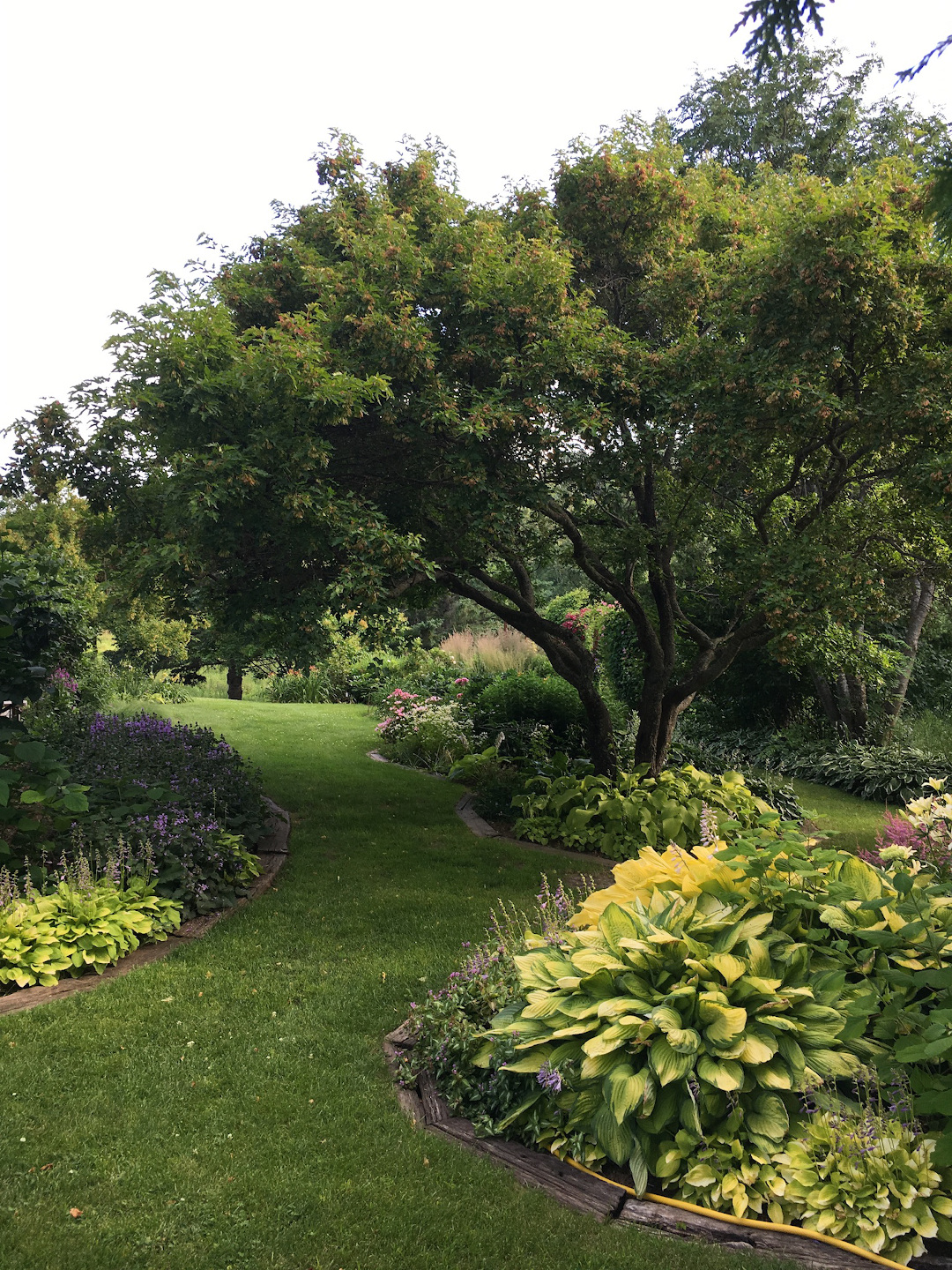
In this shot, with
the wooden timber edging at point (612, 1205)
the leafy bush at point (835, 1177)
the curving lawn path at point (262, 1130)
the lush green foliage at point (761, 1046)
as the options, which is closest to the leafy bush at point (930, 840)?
the lush green foliage at point (761, 1046)

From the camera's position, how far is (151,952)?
407 centimetres

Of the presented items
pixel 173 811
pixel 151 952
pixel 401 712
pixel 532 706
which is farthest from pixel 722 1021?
pixel 401 712

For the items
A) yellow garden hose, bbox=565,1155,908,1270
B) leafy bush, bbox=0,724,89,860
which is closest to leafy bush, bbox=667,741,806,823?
yellow garden hose, bbox=565,1155,908,1270

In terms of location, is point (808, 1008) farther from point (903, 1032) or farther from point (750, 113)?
point (750, 113)

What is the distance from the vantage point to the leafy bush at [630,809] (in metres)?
6.11

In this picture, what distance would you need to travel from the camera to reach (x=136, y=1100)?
284cm

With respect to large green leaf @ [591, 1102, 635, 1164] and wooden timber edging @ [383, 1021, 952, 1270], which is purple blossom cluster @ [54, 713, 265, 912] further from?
large green leaf @ [591, 1102, 635, 1164]

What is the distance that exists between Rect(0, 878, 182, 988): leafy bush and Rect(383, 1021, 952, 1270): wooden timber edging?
1825 millimetres

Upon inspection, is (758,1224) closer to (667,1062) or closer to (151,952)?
(667,1062)

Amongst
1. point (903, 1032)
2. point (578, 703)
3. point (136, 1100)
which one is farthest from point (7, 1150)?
point (578, 703)

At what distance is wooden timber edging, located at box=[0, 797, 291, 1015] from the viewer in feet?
11.6

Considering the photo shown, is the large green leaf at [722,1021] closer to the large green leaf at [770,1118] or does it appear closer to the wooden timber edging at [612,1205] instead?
the large green leaf at [770,1118]

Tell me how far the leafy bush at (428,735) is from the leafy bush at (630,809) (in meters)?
2.12

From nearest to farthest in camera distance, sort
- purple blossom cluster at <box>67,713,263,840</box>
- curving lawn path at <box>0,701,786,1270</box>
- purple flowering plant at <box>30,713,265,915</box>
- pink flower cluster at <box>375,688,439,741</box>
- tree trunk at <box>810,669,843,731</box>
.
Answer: curving lawn path at <box>0,701,786,1270</box> < purple flowering plant at <box>30,713,265,915</box> < purple blossom cluster at <box>67,713,263,840</box> < pink flower cluster at <box>375,688,439,741</box> < tree trunk at <box>810,669,843,731</box>
